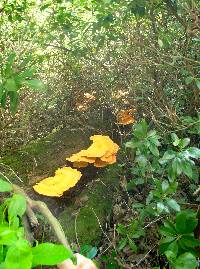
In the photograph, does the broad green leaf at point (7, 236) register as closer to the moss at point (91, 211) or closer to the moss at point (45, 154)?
the moss at point (91, 211)

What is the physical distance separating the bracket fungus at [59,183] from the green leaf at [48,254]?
2114 millimetres

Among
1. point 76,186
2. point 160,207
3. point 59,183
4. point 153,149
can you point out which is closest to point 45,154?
point 76,186

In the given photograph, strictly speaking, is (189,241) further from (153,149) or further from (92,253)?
(92,253)

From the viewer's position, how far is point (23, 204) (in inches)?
37.6

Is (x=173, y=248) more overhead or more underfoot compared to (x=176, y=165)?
more underfoot

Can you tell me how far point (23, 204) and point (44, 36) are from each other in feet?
11.0

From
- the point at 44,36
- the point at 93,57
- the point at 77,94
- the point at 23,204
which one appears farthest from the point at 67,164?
the point at 23,204

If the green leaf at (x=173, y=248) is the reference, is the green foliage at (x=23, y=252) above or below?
above

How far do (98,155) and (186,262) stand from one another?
1.41 meters

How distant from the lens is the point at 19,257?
0.69m

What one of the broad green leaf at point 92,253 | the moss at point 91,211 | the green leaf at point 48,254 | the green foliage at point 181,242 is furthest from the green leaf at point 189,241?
the green leaf at point 48,254

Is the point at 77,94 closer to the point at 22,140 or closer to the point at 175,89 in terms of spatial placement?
the point at 22,140

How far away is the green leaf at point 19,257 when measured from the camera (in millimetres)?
672

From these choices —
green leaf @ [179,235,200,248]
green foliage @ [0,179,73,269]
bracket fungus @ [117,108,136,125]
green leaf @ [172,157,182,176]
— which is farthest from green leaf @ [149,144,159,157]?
green foliage @ [0,179,73,269]
